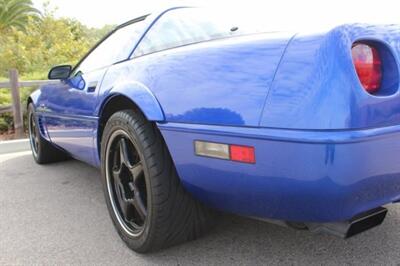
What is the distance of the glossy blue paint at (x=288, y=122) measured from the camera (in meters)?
1.47

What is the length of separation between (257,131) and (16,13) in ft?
60.2

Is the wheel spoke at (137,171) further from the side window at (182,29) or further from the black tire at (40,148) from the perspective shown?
the black tire at (40,148)

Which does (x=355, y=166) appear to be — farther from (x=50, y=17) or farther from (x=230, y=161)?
(x=50, y=17)

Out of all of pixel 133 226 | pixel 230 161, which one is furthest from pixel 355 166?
pixel 133 226

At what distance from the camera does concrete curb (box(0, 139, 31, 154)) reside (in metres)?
5.85

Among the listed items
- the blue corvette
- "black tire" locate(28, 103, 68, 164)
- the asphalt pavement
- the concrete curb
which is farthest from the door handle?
the concrete curb

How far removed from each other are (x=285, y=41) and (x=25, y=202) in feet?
8.68

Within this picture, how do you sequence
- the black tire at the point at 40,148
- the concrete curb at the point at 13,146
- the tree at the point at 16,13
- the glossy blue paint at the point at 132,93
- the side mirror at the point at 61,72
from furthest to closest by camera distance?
the tree at the point at 16,13
the concrete curb at the point at 13,146
the black tire at the point at 40,148
the side mirror at the point at 61,72
the glossy blue paint at the point at 132,93

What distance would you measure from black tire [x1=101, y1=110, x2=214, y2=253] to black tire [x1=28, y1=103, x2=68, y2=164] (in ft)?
7.10

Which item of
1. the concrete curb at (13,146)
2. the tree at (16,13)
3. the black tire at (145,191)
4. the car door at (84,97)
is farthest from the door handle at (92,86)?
the tree at (16,13)

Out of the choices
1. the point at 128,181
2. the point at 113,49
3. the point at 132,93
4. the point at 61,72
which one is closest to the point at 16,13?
the point at 61,72

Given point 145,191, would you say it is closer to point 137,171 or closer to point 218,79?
point 137,171

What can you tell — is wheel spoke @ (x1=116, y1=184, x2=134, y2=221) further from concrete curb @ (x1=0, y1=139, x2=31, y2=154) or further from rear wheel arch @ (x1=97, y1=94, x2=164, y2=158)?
concrete curb @ (x1=0, y1=139, x2=31, y2=154)

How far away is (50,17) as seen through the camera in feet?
47.5
